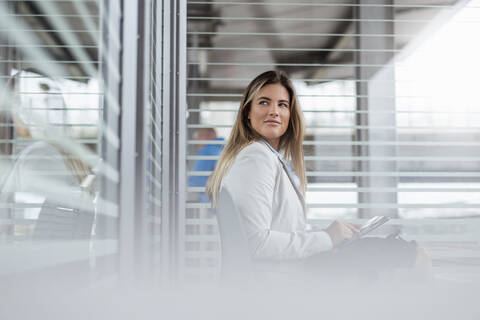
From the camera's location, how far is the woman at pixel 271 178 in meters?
1.28

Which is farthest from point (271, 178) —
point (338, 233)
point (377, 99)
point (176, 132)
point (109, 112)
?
point (377, 99)

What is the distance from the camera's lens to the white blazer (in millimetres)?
1275

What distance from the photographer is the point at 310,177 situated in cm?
264

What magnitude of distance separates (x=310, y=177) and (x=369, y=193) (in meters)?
0.32

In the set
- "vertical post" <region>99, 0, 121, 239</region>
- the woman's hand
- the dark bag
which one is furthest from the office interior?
the woman's hand

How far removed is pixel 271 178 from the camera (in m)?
1.38

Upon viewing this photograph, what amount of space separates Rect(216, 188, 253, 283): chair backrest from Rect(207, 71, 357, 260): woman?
0.02 metres

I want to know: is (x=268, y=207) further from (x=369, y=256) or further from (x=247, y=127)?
(x=247, y=127)

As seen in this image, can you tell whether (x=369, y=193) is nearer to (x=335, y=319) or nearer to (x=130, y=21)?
(x=130, y=21)

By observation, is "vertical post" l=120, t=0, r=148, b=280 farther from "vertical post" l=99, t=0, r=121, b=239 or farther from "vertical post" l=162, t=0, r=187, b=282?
"vertical post" l=162, t=0, r=187, b=282

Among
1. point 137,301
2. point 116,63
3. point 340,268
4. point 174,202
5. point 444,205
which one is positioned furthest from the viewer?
point 444,205

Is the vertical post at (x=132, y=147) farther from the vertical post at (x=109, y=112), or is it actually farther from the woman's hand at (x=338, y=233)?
the woman's hand at (x=338, y=233)

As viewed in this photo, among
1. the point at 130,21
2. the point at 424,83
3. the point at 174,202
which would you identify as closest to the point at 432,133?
the point at 424,83

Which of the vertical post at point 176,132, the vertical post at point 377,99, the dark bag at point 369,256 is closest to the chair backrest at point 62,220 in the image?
the dark bag at point 369,256
